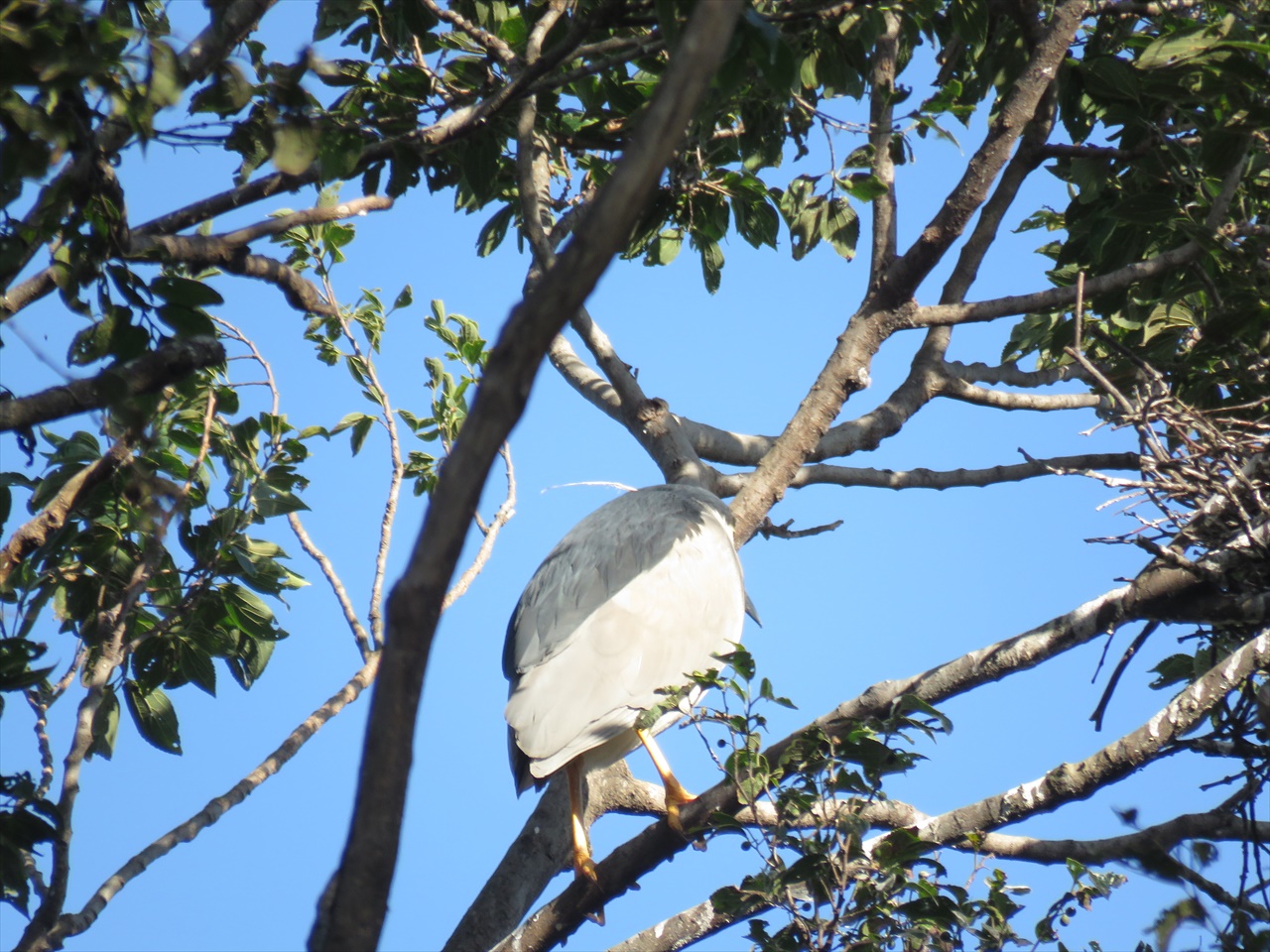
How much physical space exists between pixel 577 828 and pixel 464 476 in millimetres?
2496

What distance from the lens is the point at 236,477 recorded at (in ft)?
11.7

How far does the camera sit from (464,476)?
4.41 feet

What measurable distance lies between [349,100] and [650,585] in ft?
6.58

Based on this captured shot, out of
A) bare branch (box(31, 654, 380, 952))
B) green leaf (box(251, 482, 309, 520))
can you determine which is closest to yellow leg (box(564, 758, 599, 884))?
bare branch (box(31, 654, 380, 952))

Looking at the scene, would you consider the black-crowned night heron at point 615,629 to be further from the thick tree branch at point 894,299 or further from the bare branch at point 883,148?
the bare branch at point 883,148

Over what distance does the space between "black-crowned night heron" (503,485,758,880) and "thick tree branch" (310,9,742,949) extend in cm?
207

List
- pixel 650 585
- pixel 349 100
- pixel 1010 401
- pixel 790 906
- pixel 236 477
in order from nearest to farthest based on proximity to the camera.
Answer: pixel 790 906 → pixel 349 100 → pixel 236 477 → pixel 650 585 → pixel 1010 401

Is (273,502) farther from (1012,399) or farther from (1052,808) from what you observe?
(1012,399)

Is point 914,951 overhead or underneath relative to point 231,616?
underneath

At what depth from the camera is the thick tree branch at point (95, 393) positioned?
191cm

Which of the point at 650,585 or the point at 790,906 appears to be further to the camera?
the point at 650,585

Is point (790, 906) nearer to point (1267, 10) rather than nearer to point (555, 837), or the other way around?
point (555, 837)

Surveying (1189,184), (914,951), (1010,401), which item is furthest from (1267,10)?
(914,951)

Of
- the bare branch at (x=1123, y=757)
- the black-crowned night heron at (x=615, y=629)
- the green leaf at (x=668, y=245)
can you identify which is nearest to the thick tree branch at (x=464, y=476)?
the bare branch at (x=1123, y=757)
